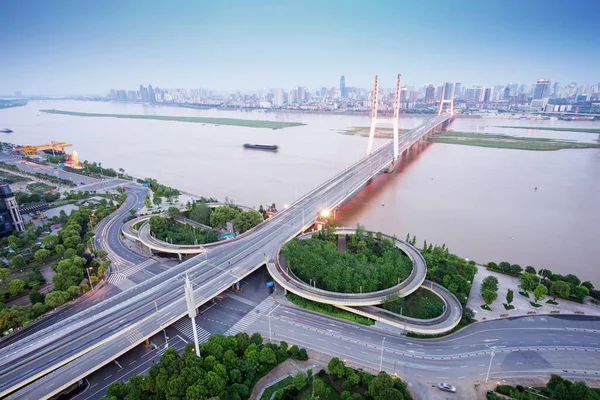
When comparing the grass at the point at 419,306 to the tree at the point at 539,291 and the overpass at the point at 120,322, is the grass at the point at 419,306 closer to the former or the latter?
the tree at the point at 539,291

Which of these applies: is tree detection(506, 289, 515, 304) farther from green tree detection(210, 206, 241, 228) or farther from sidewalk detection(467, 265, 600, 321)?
green tree detection(210, 206, 241, 228)

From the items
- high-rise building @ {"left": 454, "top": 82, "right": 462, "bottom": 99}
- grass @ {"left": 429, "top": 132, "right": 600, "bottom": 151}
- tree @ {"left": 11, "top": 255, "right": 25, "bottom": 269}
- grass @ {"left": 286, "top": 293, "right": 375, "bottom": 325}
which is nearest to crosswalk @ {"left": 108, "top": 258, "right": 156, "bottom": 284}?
tree @ {"left": 11, "top": 255, "right": 25, "bottom": 269}

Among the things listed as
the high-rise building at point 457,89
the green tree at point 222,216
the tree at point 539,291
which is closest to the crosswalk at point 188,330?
the green tree at point 222,216

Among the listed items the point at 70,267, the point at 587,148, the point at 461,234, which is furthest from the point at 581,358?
the point at 587,148

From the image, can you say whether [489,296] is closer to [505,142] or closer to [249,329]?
[249,329]

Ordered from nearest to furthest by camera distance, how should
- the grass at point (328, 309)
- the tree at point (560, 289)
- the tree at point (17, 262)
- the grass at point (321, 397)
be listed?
the grass at point (321, 397) < the grass at point (328, 309) < the tree at point (560, 289) < the tree at point (17, 262)

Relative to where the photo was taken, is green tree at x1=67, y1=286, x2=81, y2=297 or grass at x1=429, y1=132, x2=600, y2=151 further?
grass at x1=429, y1=132, x2=600, y2=151
